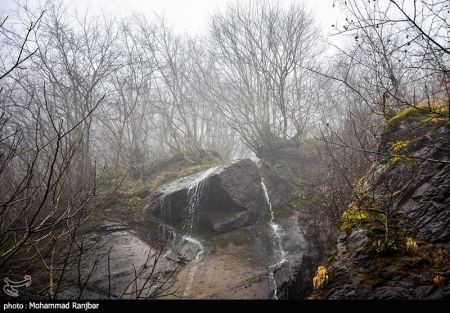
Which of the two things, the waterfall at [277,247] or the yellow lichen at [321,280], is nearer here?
the yellow lichen at [321,280]

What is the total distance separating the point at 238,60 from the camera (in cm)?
1293

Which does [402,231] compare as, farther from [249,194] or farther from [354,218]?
[249,194]

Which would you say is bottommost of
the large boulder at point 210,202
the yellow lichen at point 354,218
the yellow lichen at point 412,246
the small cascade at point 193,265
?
the small cascade at point 193,265

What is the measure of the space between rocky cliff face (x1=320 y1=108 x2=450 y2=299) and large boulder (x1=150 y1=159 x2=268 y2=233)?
4223 millimetres

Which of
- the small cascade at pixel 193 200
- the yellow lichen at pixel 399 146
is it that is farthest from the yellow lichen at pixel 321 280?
the small cascade at pixel 193 200

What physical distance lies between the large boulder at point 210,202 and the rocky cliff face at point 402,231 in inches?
166

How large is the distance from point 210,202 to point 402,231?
6.27 m

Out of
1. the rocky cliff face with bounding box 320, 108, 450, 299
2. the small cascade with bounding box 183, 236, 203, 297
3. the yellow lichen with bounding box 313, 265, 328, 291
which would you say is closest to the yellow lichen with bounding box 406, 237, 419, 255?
the rocky cliff face with bounding box 320, 108, 450, 299

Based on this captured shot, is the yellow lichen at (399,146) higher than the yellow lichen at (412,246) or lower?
higher

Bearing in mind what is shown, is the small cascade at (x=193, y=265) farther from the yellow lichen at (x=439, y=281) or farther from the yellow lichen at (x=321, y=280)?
the yellow lichen at (x=439, y=281)

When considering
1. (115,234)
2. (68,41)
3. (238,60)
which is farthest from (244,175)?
(68,41)

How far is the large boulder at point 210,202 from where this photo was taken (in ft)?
30.0

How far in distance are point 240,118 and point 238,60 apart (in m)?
2.56

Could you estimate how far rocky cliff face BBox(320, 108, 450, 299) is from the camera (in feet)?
11.2
